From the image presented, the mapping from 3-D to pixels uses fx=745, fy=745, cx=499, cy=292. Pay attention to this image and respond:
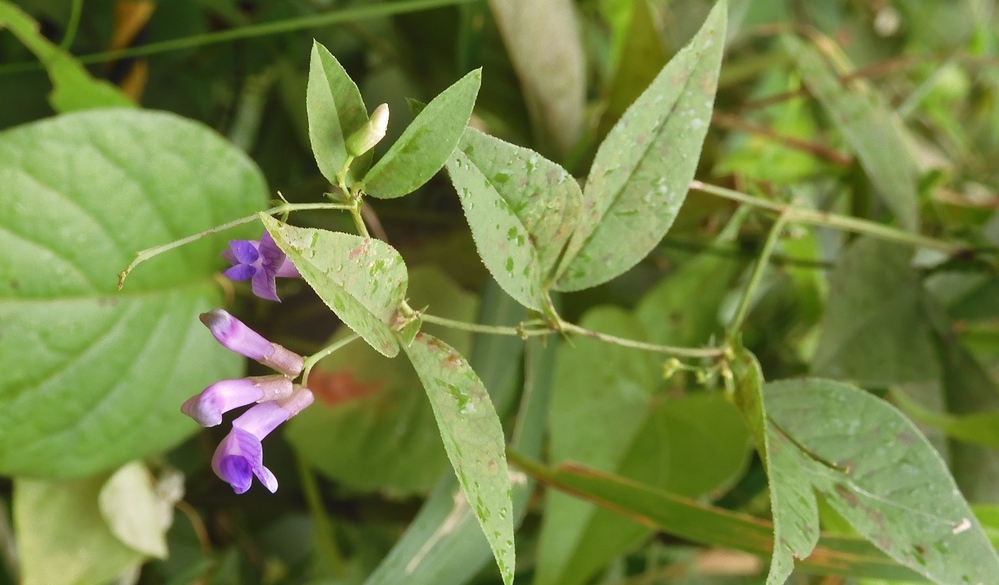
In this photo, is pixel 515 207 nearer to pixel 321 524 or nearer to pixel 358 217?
pixel 358 217

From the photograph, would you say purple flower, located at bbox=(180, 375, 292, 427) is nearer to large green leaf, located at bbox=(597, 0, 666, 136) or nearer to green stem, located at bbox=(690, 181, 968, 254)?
green stem, located at bbox=(690, 181, 968, 254)

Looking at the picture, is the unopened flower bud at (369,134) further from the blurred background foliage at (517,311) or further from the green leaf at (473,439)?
the blurred background foliage at (517,311)

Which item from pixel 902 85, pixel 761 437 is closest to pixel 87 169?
pixel 761 437

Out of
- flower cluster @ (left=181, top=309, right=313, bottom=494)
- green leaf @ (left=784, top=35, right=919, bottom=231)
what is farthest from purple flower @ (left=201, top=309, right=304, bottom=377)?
green leaf @ (left=784, top=35, right=919, bottom=231)

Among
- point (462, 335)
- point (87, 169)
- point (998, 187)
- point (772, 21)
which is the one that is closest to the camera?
point (87, 169)

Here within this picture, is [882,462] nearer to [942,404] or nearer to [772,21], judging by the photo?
[942,404]

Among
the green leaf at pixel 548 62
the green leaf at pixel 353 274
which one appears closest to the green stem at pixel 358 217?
the green leaf at pixel 353 274

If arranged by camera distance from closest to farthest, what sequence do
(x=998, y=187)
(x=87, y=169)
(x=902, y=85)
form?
(x=87, y=169) → (x=998, y=187) → (x=902, y=85)
